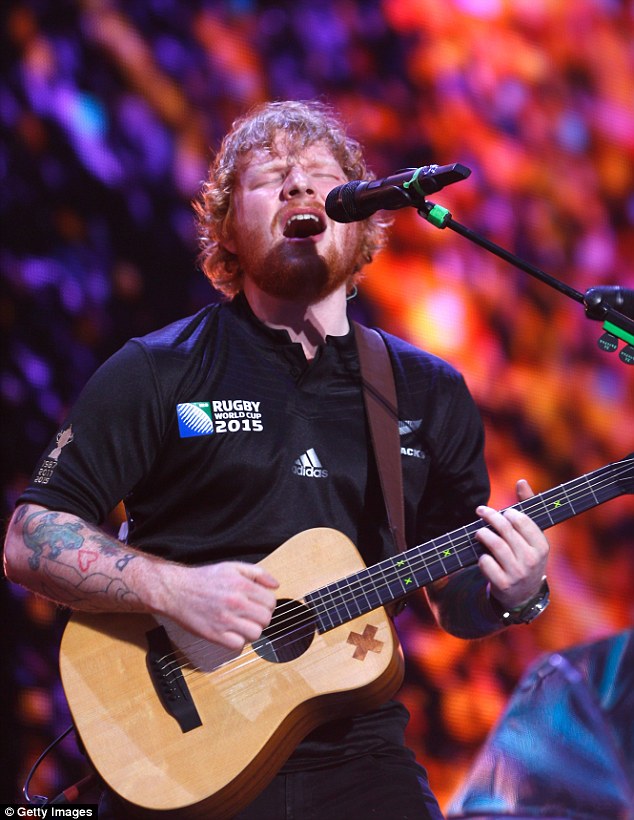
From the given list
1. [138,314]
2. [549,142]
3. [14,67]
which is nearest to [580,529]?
[549,142]

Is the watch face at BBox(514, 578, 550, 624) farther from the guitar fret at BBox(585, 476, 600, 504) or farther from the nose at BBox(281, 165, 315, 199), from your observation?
the nose at BBox(281, 165, 315, 199)

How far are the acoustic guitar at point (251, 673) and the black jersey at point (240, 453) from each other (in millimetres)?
180

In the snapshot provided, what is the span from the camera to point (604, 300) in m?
1.92

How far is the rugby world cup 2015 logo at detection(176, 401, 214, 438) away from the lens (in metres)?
2.59

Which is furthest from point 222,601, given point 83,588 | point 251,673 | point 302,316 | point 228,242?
point 228,242

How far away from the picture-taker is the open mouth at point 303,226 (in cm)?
281

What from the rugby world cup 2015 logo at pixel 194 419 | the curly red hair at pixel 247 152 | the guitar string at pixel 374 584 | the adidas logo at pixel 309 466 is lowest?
the guitar string at pixel 374 584

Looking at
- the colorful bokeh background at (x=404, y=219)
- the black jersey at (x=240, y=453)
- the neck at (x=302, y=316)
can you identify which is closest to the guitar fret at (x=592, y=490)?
the black jersey at (x=240, y=453)

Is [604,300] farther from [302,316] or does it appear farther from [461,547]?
[302,316]

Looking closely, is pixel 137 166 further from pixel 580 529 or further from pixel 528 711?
pixel 528 711

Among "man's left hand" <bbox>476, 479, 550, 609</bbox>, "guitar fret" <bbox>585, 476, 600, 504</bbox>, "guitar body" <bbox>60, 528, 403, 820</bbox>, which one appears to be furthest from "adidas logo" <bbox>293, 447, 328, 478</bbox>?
"guitar fret" <bbox>585, 476, 600, 504</bbox>

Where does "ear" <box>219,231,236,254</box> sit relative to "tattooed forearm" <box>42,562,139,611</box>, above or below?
above

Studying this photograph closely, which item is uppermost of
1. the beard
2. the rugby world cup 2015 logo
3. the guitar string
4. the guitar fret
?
the beard

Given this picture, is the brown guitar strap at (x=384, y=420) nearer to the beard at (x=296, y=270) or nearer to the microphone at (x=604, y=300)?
the beard at (x=296, y=270)
